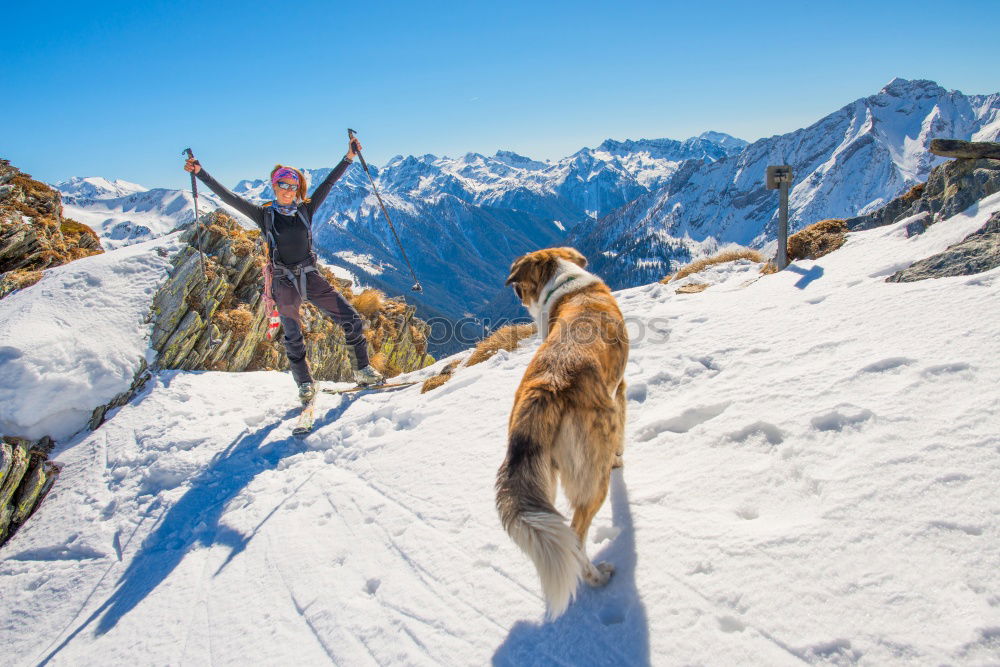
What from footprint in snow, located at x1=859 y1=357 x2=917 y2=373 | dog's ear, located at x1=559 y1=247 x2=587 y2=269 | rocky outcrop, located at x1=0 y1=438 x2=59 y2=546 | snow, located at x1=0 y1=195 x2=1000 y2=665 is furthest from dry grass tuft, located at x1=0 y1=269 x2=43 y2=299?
footprint in snow, located at x1=859 y1=357 x2=917 y2=373

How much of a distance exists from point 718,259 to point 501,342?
8.96 m

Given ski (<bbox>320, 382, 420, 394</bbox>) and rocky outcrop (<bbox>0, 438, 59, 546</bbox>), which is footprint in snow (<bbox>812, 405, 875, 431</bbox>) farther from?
rocky outcrop (<bbox>0, 438, 59, 546</bbox>)

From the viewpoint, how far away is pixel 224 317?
10.3 m

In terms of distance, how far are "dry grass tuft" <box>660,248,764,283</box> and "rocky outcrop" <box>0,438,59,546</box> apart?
13.8m

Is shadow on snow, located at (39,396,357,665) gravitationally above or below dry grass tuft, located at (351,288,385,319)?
below

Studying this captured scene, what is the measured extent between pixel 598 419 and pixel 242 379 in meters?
8.28

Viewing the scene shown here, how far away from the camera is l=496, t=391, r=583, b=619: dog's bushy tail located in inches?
88.7

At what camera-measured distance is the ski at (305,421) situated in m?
6.59

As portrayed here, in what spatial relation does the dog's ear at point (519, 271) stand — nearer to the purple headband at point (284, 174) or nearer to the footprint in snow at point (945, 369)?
the footprint in snow at point (945, 369)

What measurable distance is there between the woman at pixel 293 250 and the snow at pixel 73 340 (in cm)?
293

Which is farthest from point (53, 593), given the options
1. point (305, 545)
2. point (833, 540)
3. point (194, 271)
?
point (194, 271)

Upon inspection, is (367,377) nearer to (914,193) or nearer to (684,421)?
(684,421)

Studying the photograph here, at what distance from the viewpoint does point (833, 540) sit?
2574mm

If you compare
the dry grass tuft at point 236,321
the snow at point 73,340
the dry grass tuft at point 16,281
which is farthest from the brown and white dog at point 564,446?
the dry grass tuft at point 16,281
